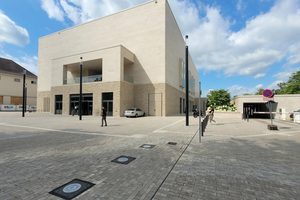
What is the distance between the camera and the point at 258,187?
290 cm

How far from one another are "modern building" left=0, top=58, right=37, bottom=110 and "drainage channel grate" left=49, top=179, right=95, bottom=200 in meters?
52.1

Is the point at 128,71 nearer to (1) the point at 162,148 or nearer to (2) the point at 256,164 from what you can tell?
(1) the point at 162,148

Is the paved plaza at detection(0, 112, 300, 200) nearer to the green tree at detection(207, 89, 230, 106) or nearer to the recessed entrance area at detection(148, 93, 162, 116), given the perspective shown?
the recessed entrance area at detection(148, 93, 162, 116)

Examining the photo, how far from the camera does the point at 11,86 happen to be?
45.5 meters

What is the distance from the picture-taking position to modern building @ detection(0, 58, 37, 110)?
43688 mm

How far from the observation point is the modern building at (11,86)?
143 ft

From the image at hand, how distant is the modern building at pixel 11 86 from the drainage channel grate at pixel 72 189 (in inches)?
2051

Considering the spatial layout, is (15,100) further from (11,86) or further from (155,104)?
(155,104)

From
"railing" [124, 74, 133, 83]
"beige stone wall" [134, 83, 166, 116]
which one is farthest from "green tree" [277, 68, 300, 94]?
"railing" [124, 74, 133, 83]

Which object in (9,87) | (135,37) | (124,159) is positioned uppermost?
(135,37)

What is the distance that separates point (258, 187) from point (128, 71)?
25688mm

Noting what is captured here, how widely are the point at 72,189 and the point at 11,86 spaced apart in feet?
196

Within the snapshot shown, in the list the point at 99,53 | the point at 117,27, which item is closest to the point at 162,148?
the point at 99,53

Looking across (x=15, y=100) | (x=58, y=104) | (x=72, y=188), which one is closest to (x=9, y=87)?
(x=15, y=100)
